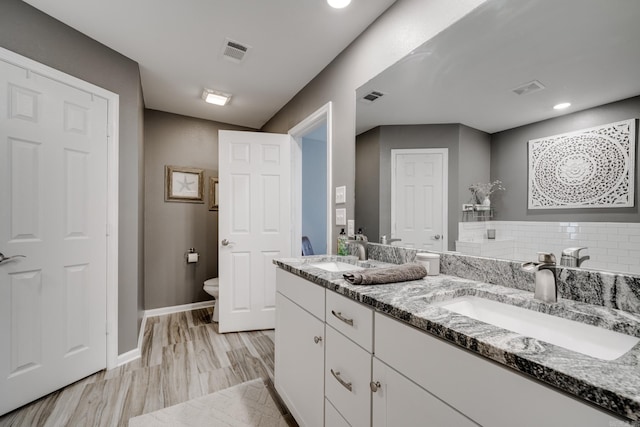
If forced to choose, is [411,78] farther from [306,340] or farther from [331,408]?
[331,408]

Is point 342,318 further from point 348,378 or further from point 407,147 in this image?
point 407,147

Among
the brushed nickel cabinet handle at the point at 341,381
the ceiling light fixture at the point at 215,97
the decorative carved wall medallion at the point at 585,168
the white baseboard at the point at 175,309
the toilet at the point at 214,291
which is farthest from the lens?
the white baseboard at the point at 175,309

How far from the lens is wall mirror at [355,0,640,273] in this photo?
2.77 ft

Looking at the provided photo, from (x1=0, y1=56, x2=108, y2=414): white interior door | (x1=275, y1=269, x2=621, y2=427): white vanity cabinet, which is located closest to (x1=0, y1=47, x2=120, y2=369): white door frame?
(x1=0, y1=56, x2=108, y2=414): white interior door

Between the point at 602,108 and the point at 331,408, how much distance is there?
1.45 meters

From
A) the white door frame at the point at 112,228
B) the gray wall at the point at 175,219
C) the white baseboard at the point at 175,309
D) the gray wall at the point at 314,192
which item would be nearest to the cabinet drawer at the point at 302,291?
the white door frame at the point at 112,228

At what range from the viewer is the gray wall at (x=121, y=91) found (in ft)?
5.85

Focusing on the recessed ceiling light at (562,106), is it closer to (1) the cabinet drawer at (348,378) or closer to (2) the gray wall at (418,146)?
(2) the gray wall at (418,146)

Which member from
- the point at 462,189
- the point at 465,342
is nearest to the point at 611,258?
the point at 462,189

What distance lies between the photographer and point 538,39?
3.20 ft

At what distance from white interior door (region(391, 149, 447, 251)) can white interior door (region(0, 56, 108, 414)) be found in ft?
6.94

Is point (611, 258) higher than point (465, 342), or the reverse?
point (611, 258)

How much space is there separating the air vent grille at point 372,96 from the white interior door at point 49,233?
6.33 ft

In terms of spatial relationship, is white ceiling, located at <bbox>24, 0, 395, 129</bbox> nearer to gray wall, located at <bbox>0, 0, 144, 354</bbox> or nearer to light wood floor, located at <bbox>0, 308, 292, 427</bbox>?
gray wall, located at <bbox>0, 0, 144, 354</bbox>
